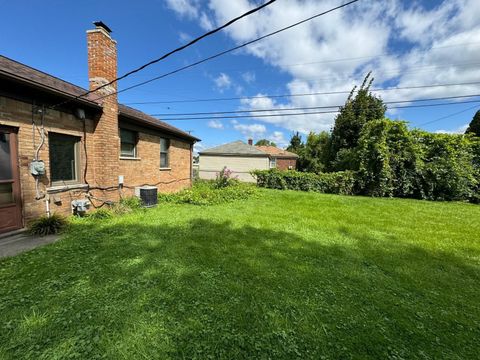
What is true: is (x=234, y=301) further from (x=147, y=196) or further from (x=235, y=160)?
(x=235, y=160)

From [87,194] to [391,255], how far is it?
25.1 ft

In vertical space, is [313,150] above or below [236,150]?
above

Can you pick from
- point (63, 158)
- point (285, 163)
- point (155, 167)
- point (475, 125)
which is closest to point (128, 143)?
point (155, 167)

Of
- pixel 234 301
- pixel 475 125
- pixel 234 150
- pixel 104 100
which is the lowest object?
pixel 234 301

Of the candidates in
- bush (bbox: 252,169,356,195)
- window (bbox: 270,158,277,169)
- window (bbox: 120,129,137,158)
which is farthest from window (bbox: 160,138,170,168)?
window (bbox: 270,158,277,169)

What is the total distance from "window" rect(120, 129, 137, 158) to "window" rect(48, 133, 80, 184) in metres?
1.72

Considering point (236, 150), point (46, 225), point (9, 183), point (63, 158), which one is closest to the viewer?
point (9, 183)

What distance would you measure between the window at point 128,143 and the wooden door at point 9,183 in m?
3.27

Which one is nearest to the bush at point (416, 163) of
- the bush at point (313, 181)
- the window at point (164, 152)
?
the bush at point (313, 181)

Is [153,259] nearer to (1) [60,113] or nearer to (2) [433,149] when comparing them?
(1) [60,113]

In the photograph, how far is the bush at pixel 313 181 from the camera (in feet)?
42.5

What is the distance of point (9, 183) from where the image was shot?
4.56 m

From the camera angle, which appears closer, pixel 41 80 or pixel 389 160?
pixel 41 80

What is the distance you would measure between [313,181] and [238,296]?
1177 cm
